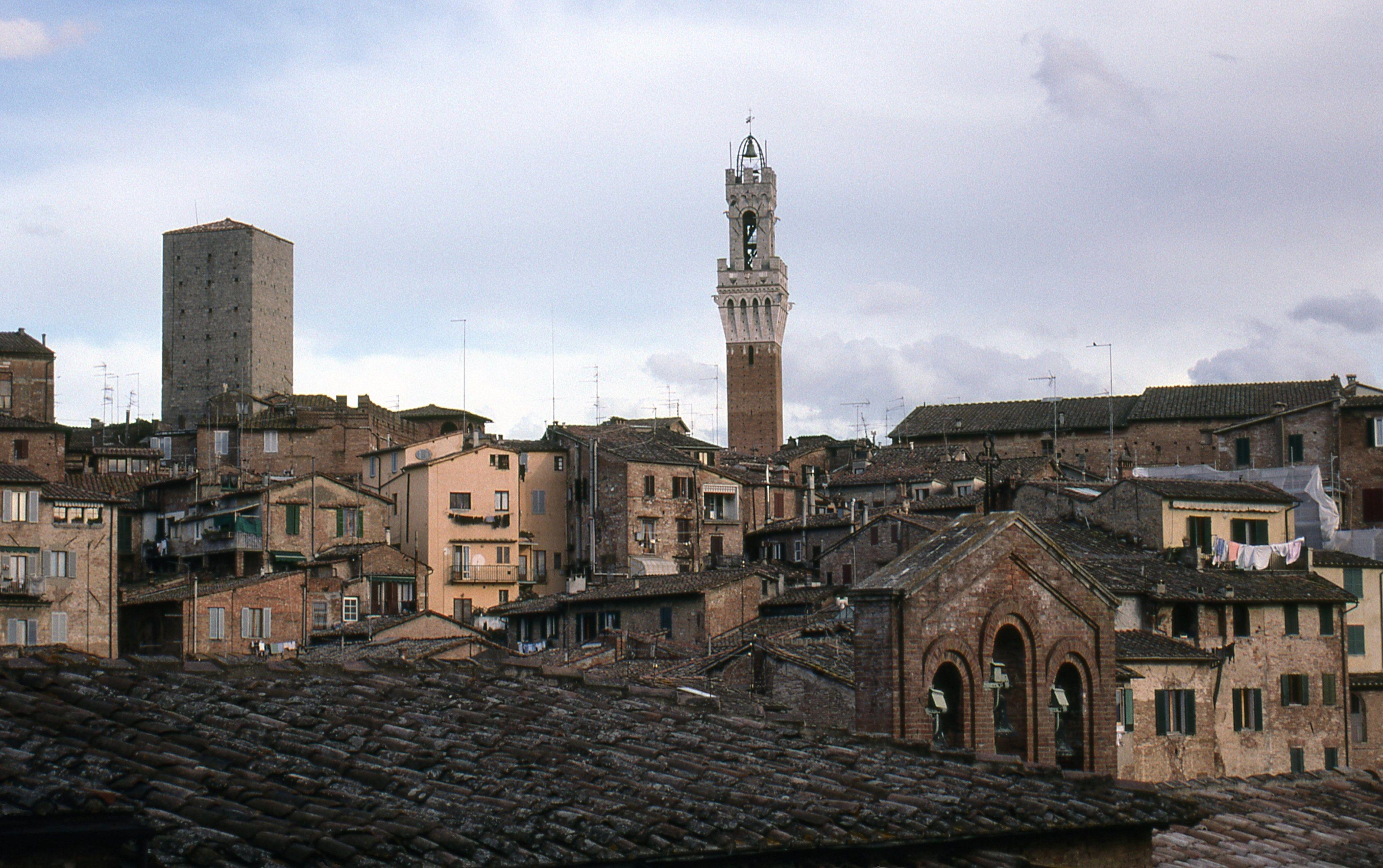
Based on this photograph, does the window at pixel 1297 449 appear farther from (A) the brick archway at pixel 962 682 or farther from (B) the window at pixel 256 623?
(A) the brick archway at pixel 962 682

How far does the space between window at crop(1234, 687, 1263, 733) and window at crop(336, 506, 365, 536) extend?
35.8 meters

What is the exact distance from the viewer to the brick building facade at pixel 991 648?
23953 millimetres

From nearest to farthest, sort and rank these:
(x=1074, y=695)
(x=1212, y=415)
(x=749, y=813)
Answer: (x=749, y=813)
(x=1074, y=695)
(x=1212, y=415)

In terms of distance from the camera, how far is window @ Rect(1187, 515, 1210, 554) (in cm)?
5575

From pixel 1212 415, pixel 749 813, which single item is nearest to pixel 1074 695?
pixel 749 813

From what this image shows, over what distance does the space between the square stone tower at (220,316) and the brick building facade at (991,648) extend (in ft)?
334

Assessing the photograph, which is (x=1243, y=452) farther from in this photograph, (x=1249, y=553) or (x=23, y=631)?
(x=23, y=631)

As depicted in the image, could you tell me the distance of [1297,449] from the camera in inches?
2950

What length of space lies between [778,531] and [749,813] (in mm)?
58898

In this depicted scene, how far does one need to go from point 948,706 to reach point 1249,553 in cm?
3449

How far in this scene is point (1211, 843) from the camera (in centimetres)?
2820

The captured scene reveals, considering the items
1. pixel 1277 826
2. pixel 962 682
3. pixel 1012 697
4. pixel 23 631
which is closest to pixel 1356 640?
pixel 1277 826

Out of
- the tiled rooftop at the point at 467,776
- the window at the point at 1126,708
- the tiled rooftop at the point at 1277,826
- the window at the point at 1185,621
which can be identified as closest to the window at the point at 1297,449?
the window at the point at 1185,621

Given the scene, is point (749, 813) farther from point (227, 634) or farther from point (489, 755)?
point (227, 634)
